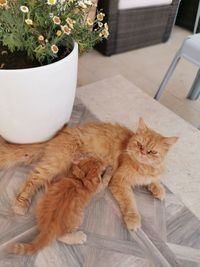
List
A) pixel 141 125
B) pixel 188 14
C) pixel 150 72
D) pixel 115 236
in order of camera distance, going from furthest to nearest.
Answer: pixel 188 14, pixel 150 72, pixel 141 125, pixel 115 236

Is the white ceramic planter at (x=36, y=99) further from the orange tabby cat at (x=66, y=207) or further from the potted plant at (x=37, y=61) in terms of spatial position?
the orange tabby cat at (x=66, y=207)

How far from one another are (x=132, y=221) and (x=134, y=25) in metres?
1.91

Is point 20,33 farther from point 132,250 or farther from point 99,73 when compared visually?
point 99,73

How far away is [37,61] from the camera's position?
1.03 m

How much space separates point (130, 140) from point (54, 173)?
33 centimetres

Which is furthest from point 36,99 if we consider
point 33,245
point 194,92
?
point 194,92

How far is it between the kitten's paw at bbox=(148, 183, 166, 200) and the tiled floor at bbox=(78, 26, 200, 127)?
0.86 meters

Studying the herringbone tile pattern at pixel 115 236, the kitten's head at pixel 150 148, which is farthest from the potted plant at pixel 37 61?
the kitten's head at pixel 150 148

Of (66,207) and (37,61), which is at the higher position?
(37,61)

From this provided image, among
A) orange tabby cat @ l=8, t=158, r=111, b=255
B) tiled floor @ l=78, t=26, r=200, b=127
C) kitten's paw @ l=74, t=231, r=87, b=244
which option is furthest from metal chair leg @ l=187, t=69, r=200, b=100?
kitten's paw @ l=74, t=231, r=87, b=244

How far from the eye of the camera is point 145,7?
227cm

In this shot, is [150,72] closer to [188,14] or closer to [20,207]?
[188,14]

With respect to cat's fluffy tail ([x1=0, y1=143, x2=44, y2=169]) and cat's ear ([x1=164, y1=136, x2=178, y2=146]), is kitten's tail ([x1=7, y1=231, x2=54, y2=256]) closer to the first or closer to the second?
cat's fluffy tail ([x1=0, y1=143, x2=44, y2=169])

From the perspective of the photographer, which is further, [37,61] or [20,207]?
[37,61]
